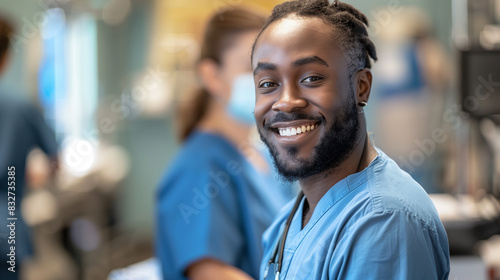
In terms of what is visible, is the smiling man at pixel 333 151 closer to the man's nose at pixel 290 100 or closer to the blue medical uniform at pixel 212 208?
the man's nose at pixel 290 100

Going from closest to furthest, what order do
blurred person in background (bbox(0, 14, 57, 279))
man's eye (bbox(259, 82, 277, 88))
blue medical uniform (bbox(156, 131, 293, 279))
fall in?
man's eye (bbox(259, 82, 277, 88)) → blue medical uniform (bbox(156, 131, 293, 279)) → blurred person in background (bbox(0, 14, 57, 279))

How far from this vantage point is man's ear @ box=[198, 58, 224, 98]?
136 centimetres

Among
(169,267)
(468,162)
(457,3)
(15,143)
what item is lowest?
(169,267)

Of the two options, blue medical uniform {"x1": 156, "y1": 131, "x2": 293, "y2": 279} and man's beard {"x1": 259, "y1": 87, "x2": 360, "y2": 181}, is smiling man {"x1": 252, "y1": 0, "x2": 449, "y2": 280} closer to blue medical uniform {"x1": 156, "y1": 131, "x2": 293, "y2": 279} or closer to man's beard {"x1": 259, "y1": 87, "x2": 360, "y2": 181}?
man's beard {"x1": 259, "y1": 87, "x2": 360, "y2": 181}

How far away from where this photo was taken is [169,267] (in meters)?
1.29

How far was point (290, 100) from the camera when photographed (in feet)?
2.03

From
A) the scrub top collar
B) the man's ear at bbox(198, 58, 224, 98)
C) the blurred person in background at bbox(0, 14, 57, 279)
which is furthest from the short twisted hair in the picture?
the blurred person in background at bbox(0, 14, 57, 279)

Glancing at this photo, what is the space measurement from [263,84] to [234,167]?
0.65 m

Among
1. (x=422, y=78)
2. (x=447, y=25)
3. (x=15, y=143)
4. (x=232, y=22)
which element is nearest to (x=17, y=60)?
(x=15, y=143)

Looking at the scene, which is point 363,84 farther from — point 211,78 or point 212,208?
point 211,78

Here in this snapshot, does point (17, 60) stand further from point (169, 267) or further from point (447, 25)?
point (447, 25)

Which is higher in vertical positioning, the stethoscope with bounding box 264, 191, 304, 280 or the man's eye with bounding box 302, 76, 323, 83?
the man's eye with bounding box 302, 76, 323, 83

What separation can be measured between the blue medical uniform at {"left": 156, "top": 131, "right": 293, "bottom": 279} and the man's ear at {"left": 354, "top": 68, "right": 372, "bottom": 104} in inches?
25.2

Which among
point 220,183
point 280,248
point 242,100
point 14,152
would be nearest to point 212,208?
point 220,183
